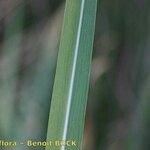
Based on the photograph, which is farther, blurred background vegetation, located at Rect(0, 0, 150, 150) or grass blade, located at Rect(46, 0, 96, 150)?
blurred background vegetation, located at Rect(0, 0, 150, 150)

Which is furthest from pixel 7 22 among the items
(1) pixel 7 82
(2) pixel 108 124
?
(2) pixel 108 124

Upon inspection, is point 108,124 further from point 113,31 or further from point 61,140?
point 61,140

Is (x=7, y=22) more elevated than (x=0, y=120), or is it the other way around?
(x=7, y=22)

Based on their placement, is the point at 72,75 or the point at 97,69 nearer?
the point at 72,75
